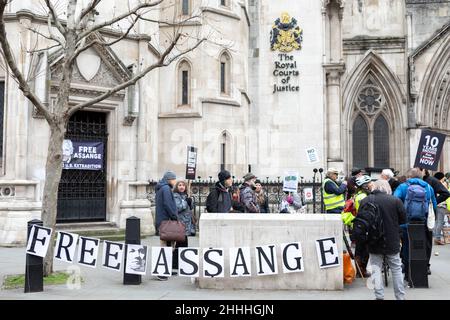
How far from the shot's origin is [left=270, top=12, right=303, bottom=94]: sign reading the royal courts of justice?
21203 millimetres

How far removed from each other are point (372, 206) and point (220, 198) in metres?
3.65

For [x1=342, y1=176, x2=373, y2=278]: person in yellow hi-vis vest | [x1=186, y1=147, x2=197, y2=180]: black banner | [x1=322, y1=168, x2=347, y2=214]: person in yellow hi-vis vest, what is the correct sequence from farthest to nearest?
[x1=186, y1=147, x2=197, y2=180]: black banner < [x1=322, y1=168, x2=347, y2=214]: person in yellow hi-vis vest < [x1=342, y1=176, x2=373, y2=278]: person in yellow hi-vis vest

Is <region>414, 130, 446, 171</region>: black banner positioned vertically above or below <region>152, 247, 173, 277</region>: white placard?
above

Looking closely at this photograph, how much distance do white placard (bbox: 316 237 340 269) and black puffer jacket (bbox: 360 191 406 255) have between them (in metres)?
1.11

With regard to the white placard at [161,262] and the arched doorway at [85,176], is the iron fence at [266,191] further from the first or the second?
the white placard at [161,262]

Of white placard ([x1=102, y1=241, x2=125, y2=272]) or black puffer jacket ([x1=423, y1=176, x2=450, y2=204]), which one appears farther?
black puffer jacket ([x1=423, y1=176, x2=450, y2=204])

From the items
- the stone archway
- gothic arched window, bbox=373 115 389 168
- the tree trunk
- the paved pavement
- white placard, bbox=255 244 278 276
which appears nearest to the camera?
the paved pavement

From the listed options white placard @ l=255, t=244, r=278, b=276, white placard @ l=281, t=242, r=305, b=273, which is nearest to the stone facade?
white placard @ l=255, t=244, r=278, b=276

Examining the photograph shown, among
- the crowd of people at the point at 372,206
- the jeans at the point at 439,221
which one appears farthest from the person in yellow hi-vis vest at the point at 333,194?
the jeans at the point at 439,221

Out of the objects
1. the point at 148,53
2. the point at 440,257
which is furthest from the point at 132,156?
the point at 440,257

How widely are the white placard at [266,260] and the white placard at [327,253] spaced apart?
69 centimetres

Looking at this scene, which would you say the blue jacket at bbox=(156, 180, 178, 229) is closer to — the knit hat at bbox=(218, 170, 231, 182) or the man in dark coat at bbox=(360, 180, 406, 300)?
the knit hat at bbox=(218, 170, 231, 182)

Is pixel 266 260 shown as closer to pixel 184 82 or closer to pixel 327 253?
pixel 327 253

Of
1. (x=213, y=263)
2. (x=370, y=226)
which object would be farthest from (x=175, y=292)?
(x=370, y=226)
